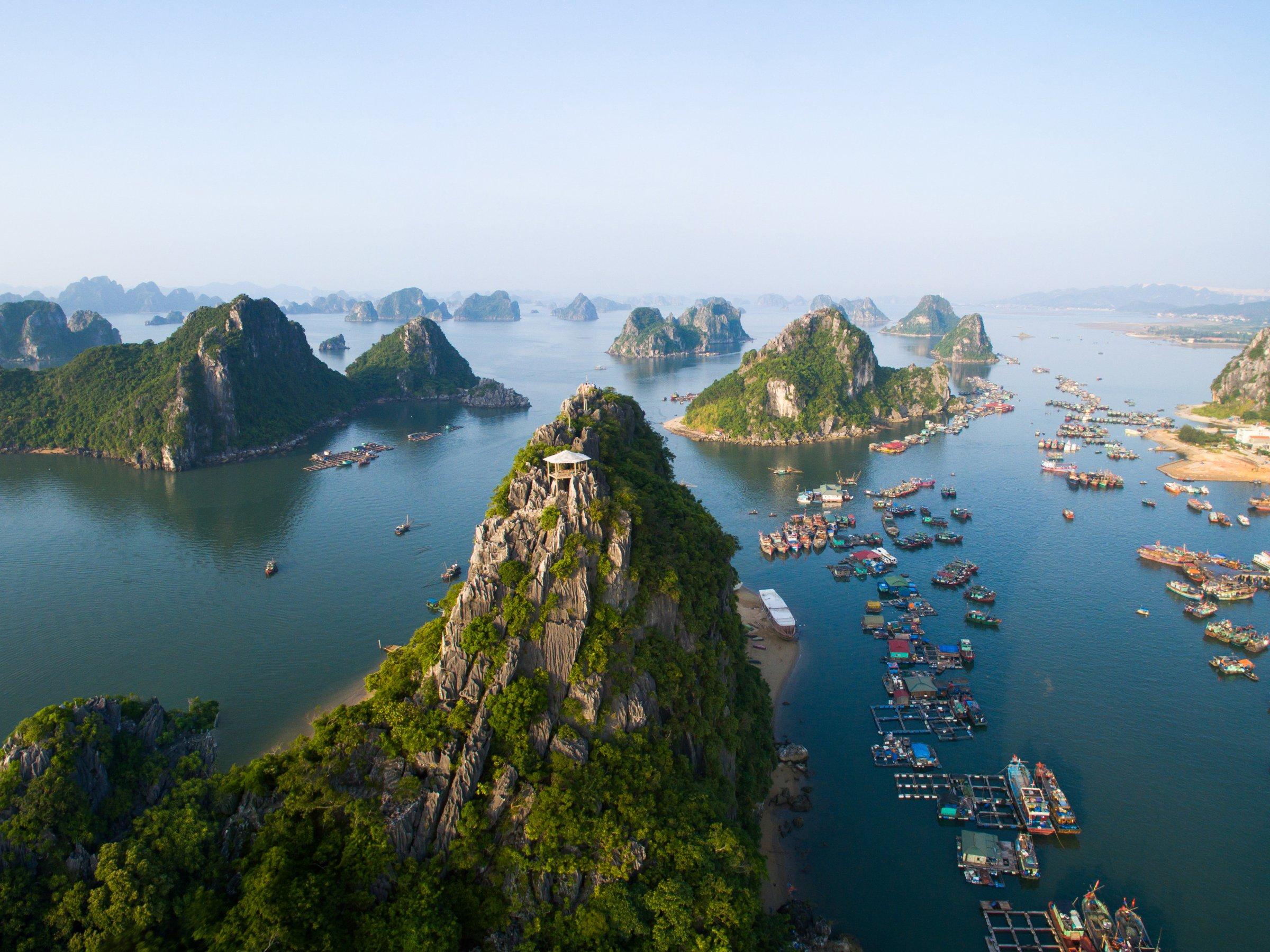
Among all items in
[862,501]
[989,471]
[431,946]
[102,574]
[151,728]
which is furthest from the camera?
[989,471]

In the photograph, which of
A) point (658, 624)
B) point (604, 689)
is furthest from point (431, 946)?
point (658, 624)

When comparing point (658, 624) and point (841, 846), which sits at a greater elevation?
point (658, 624)

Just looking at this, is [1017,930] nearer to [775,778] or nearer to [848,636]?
[775,778]

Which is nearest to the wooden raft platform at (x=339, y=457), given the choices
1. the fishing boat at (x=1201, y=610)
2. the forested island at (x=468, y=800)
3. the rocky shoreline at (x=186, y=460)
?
the rocky shoreline at (x=186, y=460)

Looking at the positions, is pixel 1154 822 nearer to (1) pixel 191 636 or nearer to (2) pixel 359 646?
(2) pixel 359 646

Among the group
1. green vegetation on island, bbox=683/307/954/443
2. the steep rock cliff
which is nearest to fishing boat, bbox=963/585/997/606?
green vegetation on island, bbox=683/307/954/443

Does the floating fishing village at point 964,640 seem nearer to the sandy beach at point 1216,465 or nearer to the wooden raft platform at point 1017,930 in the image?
the wooden raft platform at point 1017,930
